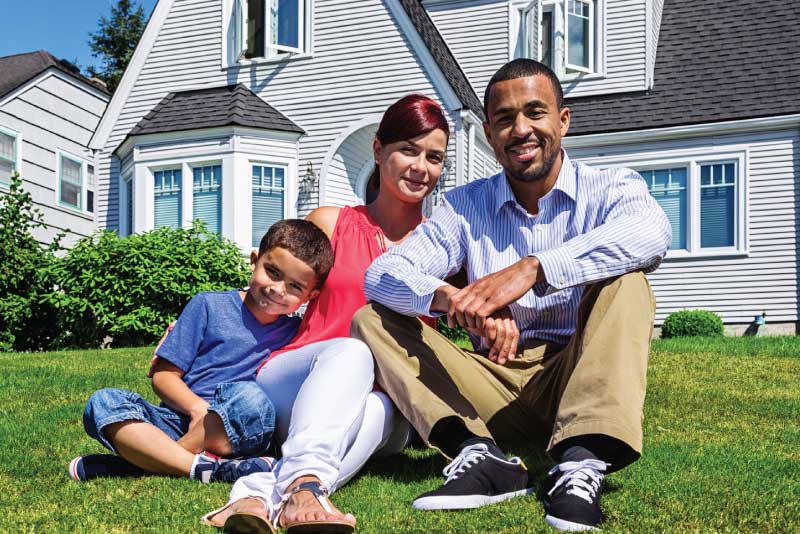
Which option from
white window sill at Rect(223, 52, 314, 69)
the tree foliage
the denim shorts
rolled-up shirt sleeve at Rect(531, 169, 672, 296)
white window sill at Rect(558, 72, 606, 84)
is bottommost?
the denim shorts

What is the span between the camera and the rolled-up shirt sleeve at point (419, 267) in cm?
350

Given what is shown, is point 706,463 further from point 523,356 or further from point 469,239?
point 469,239

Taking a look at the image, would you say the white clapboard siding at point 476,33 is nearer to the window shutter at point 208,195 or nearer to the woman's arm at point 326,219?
the window shutter at point 208,195

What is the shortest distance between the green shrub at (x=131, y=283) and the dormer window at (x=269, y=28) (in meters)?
4.68

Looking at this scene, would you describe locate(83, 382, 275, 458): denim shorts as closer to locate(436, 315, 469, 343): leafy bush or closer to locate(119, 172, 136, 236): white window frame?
locate(436, 315, 469, 343): leafy bush

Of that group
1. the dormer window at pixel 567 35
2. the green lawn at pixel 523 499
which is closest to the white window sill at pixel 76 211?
the dormer window at pixel 567 35

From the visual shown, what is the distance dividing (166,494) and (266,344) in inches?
31.9

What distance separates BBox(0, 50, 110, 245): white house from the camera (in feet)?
64.1

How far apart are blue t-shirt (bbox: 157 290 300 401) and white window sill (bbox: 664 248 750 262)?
456 inches

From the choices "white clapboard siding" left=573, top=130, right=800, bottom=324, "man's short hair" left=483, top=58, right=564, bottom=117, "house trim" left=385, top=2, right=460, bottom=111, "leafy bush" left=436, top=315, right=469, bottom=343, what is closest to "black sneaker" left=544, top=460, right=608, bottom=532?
"man's short hair" left=483, top=58, right=564, bottom=117

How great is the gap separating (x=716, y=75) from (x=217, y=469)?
13.6m

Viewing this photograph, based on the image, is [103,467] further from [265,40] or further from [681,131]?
[265,40]

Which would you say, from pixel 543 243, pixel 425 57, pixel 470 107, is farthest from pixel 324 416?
pixel 425 57

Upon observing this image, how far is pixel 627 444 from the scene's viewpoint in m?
2.95
